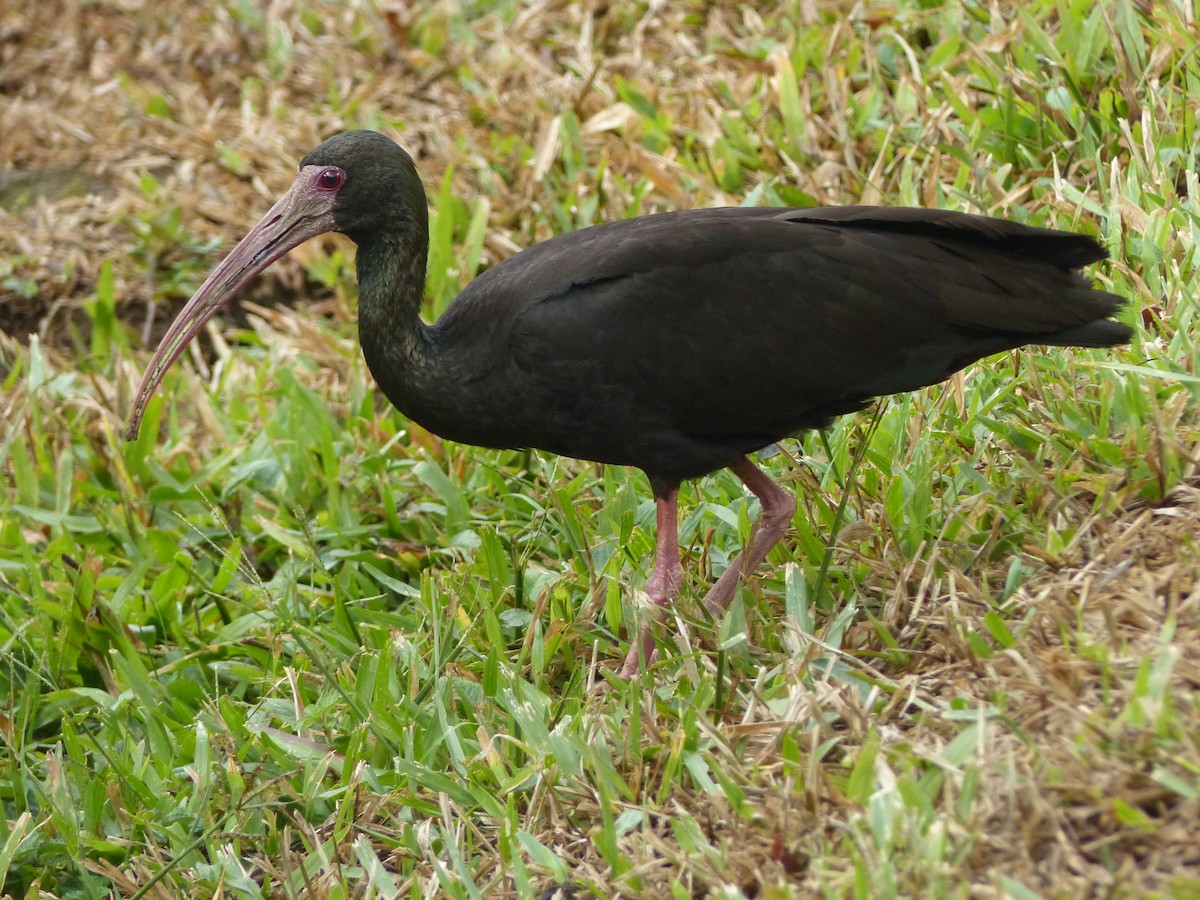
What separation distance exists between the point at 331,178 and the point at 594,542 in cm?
138

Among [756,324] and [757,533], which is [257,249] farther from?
[757,533]

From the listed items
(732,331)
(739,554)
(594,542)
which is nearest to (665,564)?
(739,554)

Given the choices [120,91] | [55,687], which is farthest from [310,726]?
[120,91]

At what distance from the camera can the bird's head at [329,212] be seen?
440cm

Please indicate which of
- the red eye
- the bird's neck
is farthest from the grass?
the red eye

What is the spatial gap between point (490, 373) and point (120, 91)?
5.07m

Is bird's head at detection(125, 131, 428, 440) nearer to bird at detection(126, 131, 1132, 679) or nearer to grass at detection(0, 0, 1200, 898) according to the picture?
bird at detection(126, 131, 1132, 679)

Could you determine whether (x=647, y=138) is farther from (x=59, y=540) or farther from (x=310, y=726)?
(x=310, y=726)

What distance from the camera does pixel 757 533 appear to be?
14.0ft

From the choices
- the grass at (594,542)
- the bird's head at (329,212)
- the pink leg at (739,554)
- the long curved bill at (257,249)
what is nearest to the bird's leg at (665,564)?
the pink leg at (739,554)

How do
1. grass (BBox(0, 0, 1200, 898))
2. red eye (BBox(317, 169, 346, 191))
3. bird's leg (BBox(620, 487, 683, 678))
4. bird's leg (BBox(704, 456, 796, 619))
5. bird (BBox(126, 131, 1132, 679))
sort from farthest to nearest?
1. red eye (BBox(317, 169, 346, 191))
2. bird's leg (BBox(704, 456, 796, 619))
3. bird's leg (BBox(620, 487, 683, 678))
4. bird (BBox(126, 131, 1132, 679))
5. grass (BBox(0, 0, 1200, 898))

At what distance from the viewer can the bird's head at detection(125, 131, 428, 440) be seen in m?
4.40

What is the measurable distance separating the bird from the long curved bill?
1.96ft

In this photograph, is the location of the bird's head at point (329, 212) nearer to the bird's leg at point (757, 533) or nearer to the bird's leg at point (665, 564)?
the bird's leg at point (665, 564)
